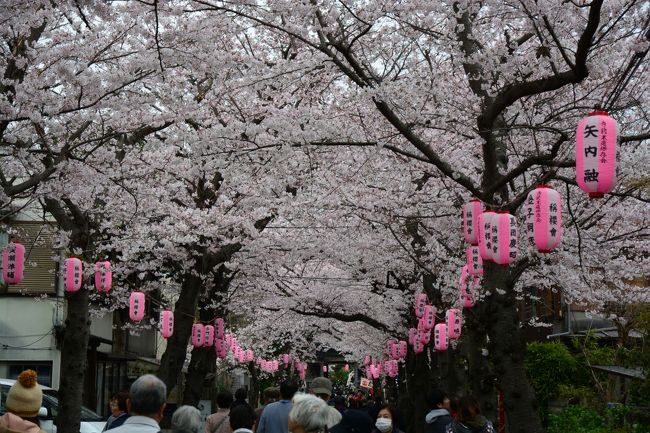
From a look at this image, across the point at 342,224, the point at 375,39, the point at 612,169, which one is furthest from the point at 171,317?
the point at 612,169

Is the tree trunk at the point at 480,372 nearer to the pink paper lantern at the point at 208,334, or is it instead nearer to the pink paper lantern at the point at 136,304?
the pink paper lantern at the point at 136,304

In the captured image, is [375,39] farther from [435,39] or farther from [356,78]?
[356,78]

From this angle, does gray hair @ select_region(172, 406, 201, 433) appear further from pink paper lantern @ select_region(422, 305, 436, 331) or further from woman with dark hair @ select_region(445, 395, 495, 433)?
pink paper lantern @ select_region(422, 305, 436, 331)

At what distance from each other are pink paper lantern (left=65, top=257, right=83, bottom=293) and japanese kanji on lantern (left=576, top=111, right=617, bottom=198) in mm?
9620

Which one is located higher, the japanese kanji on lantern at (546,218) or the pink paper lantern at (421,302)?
the japanese kanji on lantern at (546,218)

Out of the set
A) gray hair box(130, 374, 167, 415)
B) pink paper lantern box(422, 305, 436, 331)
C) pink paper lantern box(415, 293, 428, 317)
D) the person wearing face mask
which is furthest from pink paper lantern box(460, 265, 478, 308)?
gray hair box(130, 374, 167, 415)

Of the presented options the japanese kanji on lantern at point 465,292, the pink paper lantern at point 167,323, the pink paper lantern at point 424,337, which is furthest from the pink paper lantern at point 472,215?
the pink paper lantern at point 167,323

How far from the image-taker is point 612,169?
8.12m

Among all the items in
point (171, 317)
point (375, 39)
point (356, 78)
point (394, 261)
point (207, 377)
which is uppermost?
point (375, 39)

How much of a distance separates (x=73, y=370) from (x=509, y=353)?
7.52m

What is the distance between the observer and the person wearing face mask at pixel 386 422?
838cm

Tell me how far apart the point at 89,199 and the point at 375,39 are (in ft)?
22.3

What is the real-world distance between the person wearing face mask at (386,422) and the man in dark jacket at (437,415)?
51cm

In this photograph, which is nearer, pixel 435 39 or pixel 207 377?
pixel 435 39
